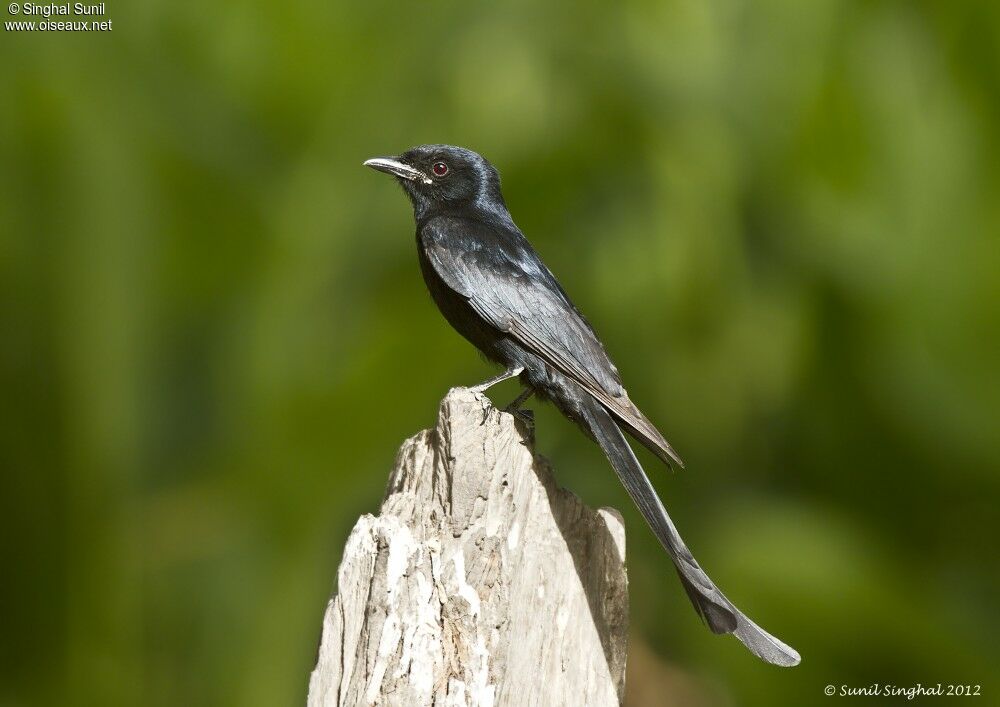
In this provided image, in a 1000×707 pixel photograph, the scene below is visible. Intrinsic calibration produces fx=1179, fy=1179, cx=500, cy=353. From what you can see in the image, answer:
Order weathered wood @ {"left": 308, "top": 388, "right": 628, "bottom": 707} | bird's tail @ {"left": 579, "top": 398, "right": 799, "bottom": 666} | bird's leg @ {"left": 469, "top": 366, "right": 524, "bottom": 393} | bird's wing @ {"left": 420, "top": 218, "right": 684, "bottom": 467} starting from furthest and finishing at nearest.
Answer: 1. bird's leg @ {"left": 469, "top": 366, "right": 524, "bottom": 393}
2. bird's wing @ {"left": 420, "top": 218, "right": 684, "bottom": 467}
3. bird's tail @ {"left": 579, "top": 398, "right": 799, "bottom": 666}
4. weathered wood @ {"left": 308, "top": 388, "right": 628, "bottom": 707}

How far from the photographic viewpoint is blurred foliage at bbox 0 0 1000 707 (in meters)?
4.07

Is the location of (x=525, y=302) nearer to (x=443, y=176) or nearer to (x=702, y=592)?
(x=443, y=176)

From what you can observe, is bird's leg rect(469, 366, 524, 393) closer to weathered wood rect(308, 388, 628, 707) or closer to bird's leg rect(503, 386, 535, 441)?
Result: bird's leg rect(503, 386, 535, 441)

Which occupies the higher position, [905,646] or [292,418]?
[292,418]

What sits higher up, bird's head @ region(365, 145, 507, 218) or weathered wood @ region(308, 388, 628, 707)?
bird's head @ region(365, 145, 507, 218)

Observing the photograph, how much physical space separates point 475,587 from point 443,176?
2.05m

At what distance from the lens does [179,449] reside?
4531mm

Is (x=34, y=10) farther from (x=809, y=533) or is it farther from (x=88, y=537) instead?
(x=809, y=533)

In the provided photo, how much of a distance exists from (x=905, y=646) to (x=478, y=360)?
5.91 ft

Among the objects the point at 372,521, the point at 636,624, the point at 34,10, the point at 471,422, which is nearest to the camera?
the point at 372,521

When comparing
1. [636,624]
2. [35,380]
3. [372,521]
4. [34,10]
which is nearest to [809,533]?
[636,624]

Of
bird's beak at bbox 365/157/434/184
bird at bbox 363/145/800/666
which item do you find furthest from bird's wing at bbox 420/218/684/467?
bird's beak at bbox 365/157/434/184

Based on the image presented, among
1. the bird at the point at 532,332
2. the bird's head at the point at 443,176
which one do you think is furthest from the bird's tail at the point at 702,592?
the bird's head at the point at 443,176

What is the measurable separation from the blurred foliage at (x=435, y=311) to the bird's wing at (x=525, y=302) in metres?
0.42
